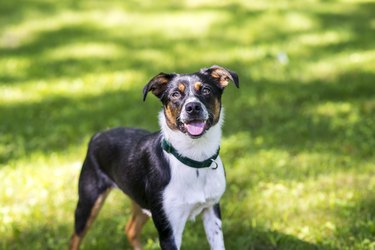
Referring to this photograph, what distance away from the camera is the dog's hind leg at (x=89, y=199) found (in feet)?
18.1

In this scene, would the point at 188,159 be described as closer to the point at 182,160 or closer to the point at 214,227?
the point at 182,160

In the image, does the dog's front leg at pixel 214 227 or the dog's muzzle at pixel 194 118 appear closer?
Answer: the dog's muzzle at pixel 194 118

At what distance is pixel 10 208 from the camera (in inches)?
262

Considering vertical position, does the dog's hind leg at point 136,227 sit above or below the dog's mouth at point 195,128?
below

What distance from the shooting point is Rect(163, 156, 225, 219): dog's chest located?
462 centimetres

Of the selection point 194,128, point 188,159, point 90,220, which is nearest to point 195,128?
point 194,128

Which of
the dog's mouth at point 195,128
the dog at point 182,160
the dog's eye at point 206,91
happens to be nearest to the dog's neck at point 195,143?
the dog at point 182,160

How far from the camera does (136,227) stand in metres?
5.79

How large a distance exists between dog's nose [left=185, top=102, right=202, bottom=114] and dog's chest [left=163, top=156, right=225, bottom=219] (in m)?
0.45

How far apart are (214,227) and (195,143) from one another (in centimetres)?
71

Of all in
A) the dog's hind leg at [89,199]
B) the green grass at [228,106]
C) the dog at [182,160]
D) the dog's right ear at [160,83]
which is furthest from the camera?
the green grass at [228,106]

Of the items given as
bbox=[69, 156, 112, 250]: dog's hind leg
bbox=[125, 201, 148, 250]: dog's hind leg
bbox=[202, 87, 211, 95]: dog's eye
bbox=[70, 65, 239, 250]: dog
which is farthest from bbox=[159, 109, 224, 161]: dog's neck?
bbox=[125, 201, 148, 250]: dog's hind leg

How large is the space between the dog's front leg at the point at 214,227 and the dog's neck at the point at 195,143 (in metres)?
0.48

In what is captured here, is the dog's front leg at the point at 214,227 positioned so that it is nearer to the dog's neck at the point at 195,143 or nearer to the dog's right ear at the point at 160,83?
the dog's neck at the point at 195,143
